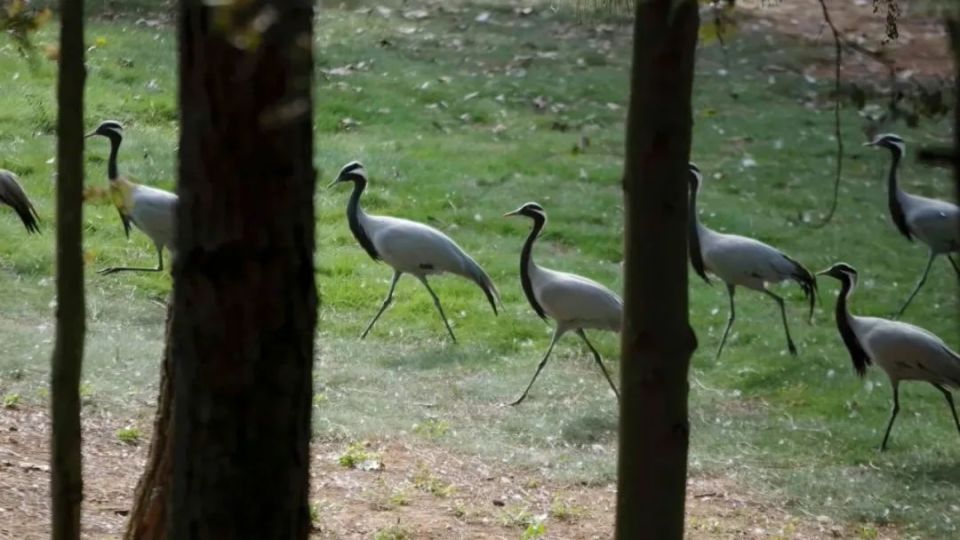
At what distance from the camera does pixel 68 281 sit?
2.53 meters

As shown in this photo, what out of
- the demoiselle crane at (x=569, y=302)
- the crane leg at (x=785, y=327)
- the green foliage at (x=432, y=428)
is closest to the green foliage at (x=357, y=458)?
the green foliage at (x=432, y=428)

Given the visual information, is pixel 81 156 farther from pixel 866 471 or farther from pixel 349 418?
pixel 866 471

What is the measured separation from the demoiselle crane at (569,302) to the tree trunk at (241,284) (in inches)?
227

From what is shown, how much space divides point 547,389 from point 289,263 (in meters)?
6.13

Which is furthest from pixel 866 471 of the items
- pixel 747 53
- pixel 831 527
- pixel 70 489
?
pixel 747 53

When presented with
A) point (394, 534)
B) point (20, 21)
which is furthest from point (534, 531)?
point (20, 21)

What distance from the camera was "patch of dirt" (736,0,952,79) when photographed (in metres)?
16.4

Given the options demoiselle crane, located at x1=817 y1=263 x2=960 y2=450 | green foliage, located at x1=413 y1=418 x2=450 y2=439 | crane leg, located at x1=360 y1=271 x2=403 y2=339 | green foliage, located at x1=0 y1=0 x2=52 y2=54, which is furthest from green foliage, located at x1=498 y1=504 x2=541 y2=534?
green foliage, located at x1=0 y1=0 x2=52 y2=54

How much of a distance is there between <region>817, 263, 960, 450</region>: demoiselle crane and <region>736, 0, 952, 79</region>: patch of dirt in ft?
25.9

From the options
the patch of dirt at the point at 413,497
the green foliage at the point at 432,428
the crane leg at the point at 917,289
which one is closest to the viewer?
the patch of dirt at the point at 413,497

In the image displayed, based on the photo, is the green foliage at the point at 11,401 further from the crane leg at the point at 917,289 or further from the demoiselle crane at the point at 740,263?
the crane leg at the point at 917,289

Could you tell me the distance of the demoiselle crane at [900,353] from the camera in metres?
7.56

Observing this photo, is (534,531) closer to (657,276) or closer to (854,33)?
(657,276)

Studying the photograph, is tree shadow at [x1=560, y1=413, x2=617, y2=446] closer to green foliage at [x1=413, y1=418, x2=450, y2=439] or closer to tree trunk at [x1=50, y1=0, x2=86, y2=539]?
green foliage at [x1=413, y1=418, x2=450, y2=439]
